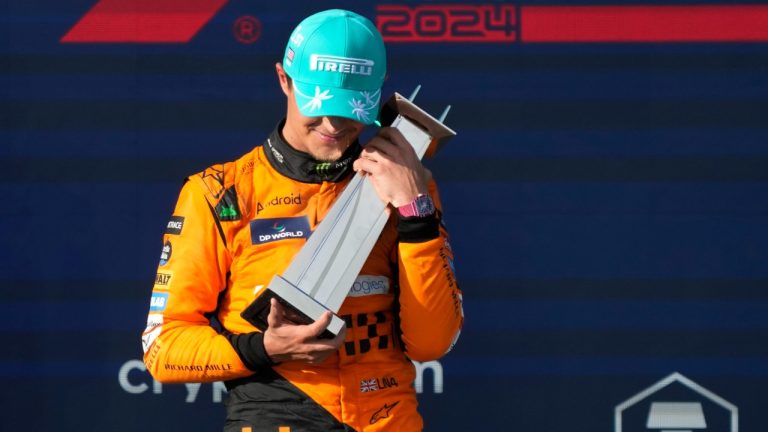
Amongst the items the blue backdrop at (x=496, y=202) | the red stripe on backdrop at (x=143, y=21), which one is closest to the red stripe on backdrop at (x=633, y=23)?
the blue backdrop at (x=496, y=202)

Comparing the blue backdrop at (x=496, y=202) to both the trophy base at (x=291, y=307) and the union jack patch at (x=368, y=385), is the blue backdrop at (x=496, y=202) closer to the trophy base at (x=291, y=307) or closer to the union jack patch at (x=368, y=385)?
the union jack patch at (x=368, y=385)

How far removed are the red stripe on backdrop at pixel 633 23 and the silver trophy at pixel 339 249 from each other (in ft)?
4.24

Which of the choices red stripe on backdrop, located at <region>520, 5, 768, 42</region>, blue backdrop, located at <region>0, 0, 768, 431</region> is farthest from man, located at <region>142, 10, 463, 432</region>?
red stripe on backdrop, located at <region>520, 5, 768, 42</region>

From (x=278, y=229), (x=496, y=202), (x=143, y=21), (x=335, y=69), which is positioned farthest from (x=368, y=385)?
(x=143, y=21)

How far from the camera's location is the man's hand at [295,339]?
192cm

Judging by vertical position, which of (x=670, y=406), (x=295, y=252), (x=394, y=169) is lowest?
(x=670, y=406)

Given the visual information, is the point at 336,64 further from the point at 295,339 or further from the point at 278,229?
the point at 295,339

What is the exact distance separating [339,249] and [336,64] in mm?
323

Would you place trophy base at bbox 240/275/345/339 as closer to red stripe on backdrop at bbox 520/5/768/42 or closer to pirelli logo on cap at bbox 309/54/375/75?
pirelli logo on cap at bbox 309/54/375/75

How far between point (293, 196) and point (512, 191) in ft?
4.31

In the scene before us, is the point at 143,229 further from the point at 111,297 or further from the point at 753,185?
the point at 753,185

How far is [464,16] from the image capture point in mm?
3340

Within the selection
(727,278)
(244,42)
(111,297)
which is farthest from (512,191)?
(111,297)

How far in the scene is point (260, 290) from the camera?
2066mm
